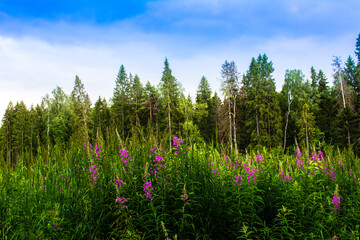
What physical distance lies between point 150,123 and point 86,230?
1.65 meters

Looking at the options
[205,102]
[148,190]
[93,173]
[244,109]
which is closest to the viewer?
[148,190]

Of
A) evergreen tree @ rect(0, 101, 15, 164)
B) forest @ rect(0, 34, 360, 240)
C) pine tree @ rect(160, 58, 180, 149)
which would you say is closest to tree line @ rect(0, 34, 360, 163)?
pine tree @ rect(160, 58, 180, 149)

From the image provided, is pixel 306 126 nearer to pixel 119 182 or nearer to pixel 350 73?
pixel 350 73

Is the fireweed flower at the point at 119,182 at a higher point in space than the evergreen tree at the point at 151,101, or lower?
lower

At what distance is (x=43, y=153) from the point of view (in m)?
4.43

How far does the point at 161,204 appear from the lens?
285 cm

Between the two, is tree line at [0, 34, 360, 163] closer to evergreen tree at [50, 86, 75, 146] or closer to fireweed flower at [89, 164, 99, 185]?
evergreen tree at [50, 86, 75, 146]

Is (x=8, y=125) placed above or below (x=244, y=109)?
above

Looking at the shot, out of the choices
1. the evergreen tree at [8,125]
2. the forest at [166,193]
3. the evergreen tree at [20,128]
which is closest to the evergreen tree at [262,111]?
the forest at [166,193]

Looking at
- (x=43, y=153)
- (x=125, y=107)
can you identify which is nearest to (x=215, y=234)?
(x=43, y=153)

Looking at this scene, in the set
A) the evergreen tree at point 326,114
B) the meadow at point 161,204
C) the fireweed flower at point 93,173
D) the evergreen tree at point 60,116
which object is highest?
the evergreen tree at point 60,116

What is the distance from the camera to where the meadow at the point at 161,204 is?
262 centimetres

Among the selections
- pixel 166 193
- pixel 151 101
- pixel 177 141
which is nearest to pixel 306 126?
pixel 151 101

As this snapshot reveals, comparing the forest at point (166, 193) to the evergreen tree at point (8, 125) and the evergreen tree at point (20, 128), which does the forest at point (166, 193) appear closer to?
the evergreen tree at point (20, 128)
